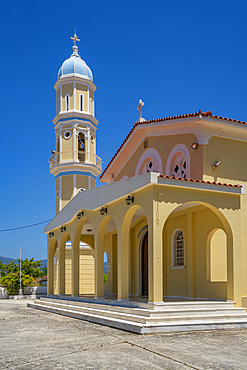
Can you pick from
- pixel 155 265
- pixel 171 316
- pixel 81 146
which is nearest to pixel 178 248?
pixel 155 265

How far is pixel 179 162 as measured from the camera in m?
14.5

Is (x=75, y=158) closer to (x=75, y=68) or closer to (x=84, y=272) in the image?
(x=75, y=68)

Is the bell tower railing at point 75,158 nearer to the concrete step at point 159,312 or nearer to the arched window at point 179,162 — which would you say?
the arched window at point 179,162

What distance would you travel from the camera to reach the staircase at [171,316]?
9.49 meters

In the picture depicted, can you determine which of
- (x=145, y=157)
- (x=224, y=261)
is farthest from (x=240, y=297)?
(x=145, y=157)

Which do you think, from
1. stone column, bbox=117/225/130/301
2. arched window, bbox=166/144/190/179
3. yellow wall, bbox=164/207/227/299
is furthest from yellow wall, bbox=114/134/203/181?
stone column, bbox=117/225/130/301

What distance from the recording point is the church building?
10984mm

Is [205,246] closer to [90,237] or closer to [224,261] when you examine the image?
[224,261]

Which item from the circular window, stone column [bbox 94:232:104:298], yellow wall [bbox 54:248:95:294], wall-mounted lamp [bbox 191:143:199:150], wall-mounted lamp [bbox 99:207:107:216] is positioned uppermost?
the circular window

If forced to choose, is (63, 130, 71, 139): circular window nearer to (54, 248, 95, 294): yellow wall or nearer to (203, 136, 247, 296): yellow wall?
(54, 248, 95, 294): yellow wall

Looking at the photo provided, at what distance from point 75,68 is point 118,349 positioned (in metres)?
25.3

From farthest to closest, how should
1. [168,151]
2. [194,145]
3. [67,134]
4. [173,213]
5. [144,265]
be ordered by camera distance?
[67,134] → [144,265] → [168,151] → [173,213] → [194,145]

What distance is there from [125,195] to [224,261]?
164 inches

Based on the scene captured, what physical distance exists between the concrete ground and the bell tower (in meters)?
18.7
